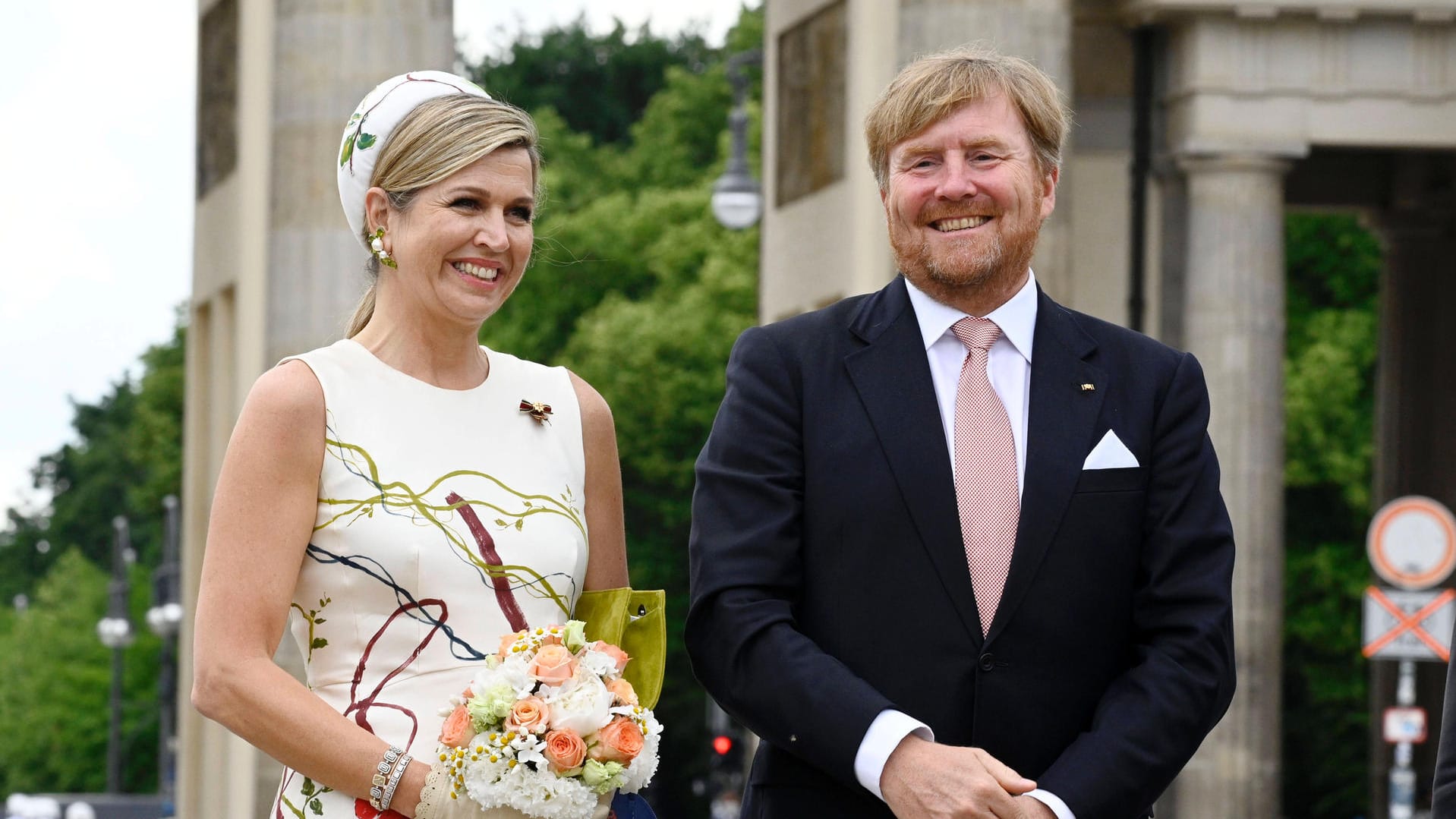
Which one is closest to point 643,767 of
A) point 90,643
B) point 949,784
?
point 949,784

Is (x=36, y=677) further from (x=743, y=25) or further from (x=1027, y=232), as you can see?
(x=1027, y=232)

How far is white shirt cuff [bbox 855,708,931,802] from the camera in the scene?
4.46 metres

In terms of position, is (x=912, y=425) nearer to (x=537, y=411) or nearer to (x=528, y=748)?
(x=537, y=411)

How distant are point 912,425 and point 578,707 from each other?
92 cm

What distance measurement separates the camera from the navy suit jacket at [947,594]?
4.59m

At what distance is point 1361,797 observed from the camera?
1510 inches

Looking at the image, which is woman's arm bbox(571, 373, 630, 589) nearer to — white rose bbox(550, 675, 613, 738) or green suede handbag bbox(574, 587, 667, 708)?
green suede handbag bbox(574, 587, 667, 708)

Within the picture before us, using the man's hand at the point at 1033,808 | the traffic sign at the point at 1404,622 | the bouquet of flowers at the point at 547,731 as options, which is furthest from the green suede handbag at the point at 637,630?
the traffic sign at the point at 1404,622

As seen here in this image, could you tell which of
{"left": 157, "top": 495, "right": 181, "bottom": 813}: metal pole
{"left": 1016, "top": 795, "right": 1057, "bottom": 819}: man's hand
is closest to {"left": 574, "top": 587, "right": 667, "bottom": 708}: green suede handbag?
{"left": 1016, "top": 795, "right": 1057, "bottom": 819}: man's hand

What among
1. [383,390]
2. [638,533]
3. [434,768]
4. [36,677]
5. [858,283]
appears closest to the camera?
[434,768]

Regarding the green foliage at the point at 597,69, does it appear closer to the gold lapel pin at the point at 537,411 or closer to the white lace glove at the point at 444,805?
the gold lapel pin at the point at 537,411

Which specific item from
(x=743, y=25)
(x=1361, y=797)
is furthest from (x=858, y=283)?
(x=743, y=25)

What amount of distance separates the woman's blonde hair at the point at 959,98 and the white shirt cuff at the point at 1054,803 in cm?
128

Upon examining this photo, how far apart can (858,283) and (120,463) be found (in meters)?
59.9
